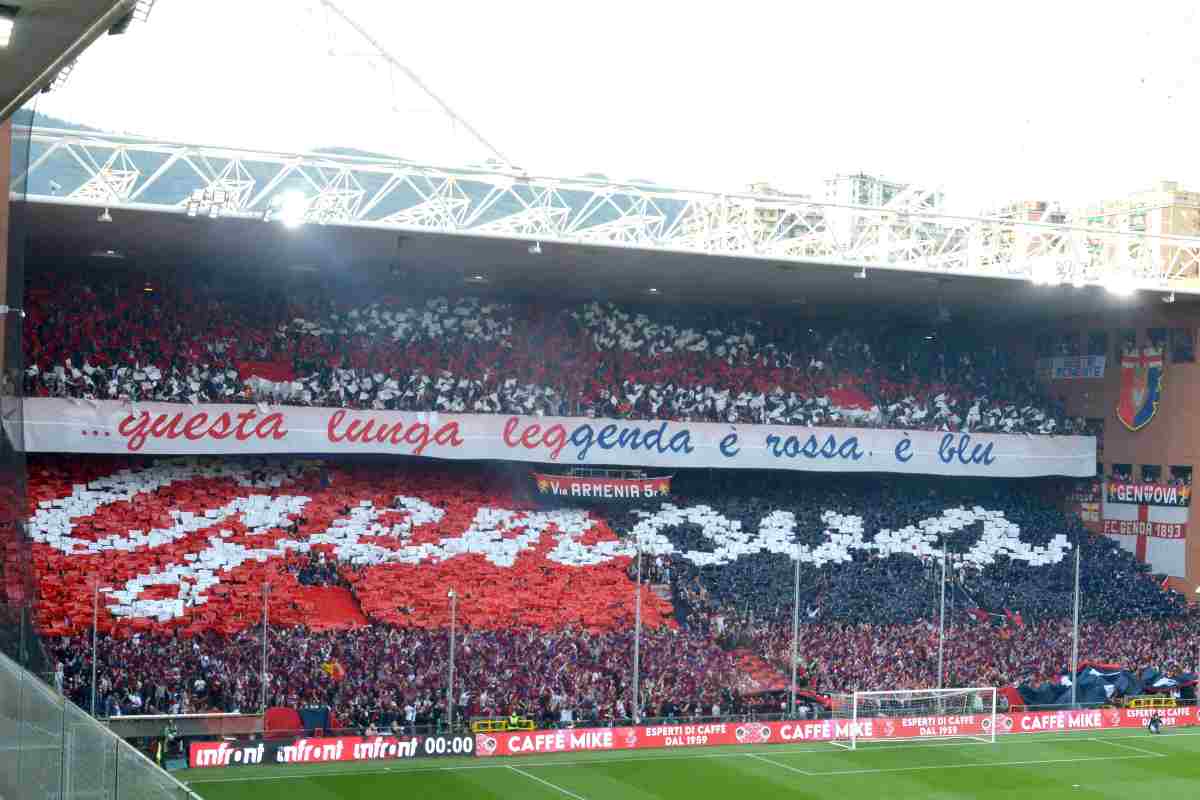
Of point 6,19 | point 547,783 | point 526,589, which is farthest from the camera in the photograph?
point 526,589

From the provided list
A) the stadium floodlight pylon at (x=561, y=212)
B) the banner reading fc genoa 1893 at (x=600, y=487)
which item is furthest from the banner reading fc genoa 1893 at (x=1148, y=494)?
the banner reading fc genoa 1893 at (x=600, y=487)

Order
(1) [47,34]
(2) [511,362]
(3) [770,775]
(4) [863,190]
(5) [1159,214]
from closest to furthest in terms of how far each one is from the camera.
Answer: (1) [47,34], (3) [770,775], (2) [511,362], (5) [1159,214], (4) [863,190]

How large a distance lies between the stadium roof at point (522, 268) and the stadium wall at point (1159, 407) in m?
1.07

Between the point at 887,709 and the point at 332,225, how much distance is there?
15.8 meters

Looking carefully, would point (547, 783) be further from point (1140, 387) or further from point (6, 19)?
point (1140, 387)

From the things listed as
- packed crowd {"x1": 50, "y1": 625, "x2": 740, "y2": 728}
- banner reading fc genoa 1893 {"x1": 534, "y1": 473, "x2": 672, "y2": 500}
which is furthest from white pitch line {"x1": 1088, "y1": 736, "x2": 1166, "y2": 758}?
banner reading fc genoa 1893 {"x1": 534, "y1": 473, "x2": 672, "y2": 500}

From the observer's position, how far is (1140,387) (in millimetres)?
43969

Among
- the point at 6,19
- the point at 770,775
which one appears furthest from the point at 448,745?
the point at 6,19

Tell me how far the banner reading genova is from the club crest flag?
1.48 metres

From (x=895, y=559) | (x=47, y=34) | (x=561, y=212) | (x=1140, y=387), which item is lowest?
(x=895, y=559)

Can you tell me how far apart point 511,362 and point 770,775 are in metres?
A: 15.8

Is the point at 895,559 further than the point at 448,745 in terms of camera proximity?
Yes

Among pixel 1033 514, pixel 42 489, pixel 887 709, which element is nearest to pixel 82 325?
pixel 42 489

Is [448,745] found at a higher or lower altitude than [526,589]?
lower
